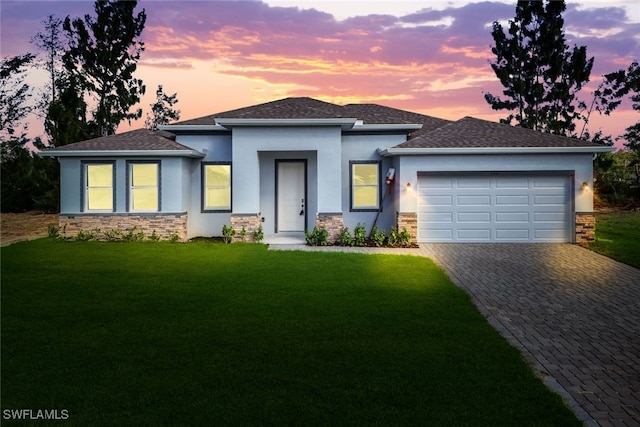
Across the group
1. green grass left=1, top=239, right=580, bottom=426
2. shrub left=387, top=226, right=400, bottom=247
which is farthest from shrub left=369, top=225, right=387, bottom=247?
green grass left=1, top=239, right=580, bottom=426

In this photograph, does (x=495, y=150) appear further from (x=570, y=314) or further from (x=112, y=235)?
(x=112, y=235)

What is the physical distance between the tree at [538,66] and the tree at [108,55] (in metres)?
22.1

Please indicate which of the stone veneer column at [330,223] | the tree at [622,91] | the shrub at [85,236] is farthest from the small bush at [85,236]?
the tree at [622,91]

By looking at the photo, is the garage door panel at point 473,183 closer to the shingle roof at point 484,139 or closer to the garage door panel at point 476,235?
the shingle roof at point 484,139

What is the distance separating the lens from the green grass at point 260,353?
4.32 meters

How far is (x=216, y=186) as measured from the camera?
17.3m

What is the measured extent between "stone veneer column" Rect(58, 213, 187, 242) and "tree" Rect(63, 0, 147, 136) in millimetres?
11739

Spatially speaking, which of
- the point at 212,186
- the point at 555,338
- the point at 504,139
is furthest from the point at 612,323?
the point at 212,186

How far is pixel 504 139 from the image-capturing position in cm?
1644

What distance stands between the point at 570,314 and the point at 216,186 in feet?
40.9

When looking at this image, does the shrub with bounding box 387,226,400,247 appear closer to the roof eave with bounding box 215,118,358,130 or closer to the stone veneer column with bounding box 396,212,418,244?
the stone veneer column with bounding box 396,212,418,244

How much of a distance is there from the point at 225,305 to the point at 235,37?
14212 millimetres

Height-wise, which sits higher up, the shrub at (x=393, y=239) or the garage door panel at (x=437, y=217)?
the garage door panel at (x=437, y=217)

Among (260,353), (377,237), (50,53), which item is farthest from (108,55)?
(260,353)
